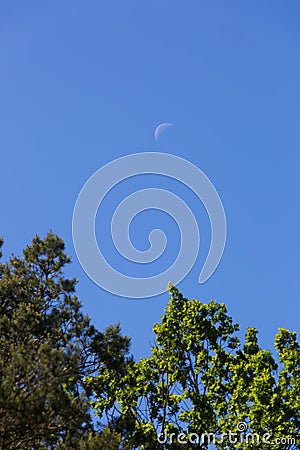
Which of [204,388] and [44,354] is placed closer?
[44,354]

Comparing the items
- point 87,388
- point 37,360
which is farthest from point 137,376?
point 37,360

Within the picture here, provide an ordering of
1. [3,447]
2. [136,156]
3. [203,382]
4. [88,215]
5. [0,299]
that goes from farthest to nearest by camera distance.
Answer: [136,156], [88,215], [203,382], [0,299], [3,447]

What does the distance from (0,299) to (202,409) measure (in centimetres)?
768

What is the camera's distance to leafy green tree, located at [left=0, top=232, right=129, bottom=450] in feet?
50.5

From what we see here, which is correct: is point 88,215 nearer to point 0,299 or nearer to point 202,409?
point 0,299

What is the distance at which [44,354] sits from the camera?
1582 cm

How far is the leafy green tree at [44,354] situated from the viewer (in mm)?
15383

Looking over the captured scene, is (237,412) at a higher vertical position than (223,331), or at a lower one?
lower

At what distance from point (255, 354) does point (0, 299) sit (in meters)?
8.99

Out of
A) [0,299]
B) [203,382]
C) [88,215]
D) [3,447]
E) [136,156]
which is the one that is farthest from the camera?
[136,156]

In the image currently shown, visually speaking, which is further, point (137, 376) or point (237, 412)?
point (137, 376)

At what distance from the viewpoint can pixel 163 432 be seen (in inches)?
859

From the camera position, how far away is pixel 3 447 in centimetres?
1614

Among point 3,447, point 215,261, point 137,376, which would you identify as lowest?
point 3,447
